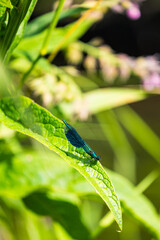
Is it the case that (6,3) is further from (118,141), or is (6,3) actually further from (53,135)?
(118,141)

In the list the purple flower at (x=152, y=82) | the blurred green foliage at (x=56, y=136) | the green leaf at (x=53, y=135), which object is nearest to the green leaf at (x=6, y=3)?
the blurred green foliage at (x=56, y=136)

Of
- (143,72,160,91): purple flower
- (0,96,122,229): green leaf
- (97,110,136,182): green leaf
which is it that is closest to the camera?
(0,96,122,229): green leaf

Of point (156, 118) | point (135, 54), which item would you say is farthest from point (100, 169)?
point (135, 54)

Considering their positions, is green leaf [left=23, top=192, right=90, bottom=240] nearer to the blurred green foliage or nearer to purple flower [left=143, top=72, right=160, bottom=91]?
the blurred green foliage

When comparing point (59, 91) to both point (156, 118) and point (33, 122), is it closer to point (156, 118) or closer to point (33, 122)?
point (33, 122)

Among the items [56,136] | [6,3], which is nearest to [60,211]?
[56,136]

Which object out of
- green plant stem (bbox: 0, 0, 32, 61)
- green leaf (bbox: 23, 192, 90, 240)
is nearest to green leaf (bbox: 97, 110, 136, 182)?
green leaf (bbox: 23, 192, 90, 240)

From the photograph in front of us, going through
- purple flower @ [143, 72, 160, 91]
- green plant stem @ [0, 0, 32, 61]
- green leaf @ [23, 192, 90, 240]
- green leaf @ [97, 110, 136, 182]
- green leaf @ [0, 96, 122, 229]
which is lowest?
green leaf @ [97, 110, 136, 182]
